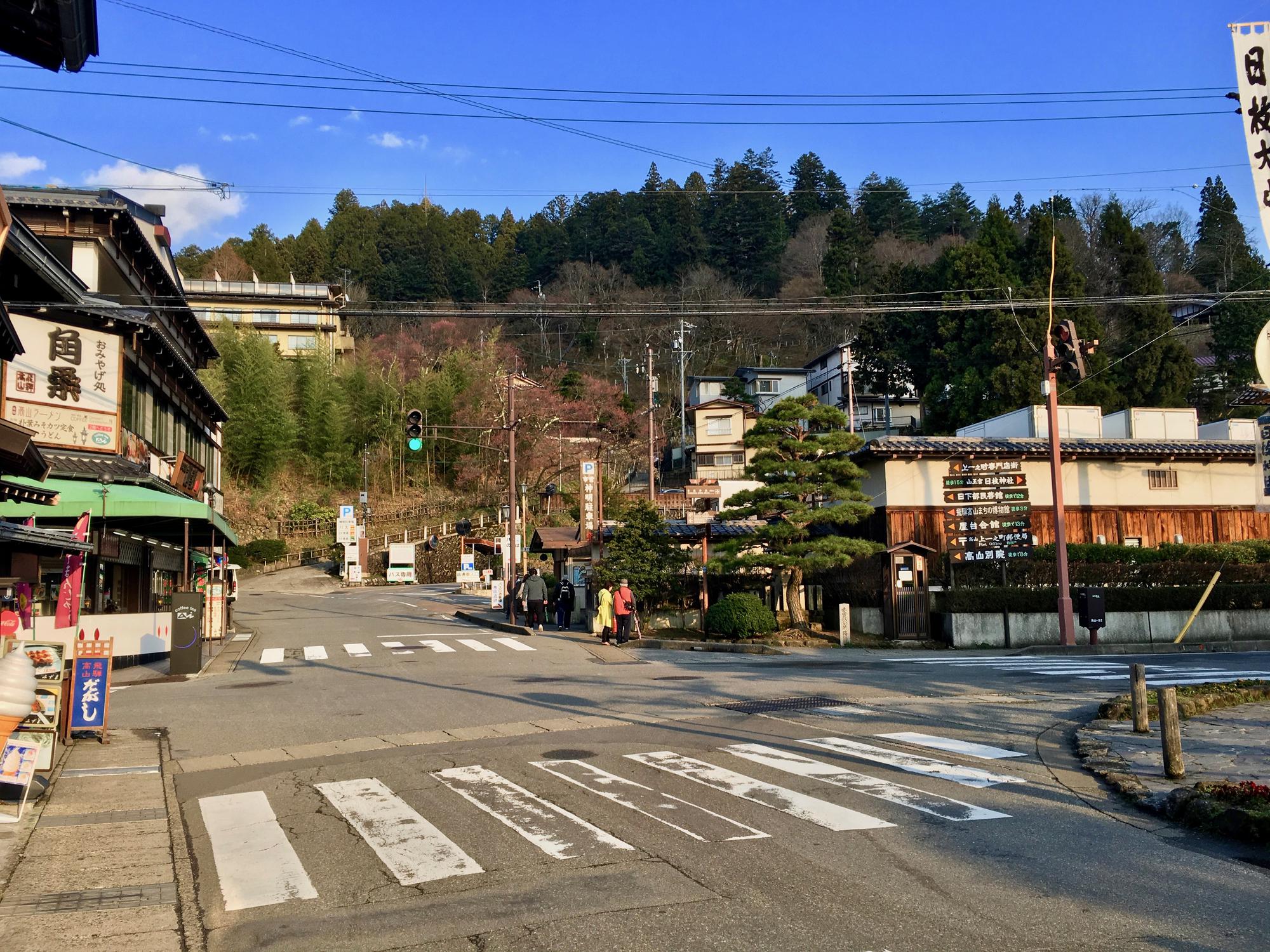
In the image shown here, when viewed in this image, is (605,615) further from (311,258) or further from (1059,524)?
(311,258)

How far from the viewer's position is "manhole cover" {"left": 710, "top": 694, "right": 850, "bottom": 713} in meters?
13.8

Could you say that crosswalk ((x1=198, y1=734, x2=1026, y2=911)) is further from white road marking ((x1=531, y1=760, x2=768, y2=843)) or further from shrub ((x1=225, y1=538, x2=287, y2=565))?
shrub ((x1=225, y1=538, x2=287, y2=565))

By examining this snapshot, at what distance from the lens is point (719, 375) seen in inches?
3044

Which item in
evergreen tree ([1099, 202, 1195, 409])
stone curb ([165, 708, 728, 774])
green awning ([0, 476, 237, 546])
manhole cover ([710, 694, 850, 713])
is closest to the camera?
stone curb ([165, 708, 728, 774])

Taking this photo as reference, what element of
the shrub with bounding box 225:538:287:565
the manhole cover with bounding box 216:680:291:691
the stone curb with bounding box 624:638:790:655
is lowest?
the stone curb with bounding box 624:638:790:655

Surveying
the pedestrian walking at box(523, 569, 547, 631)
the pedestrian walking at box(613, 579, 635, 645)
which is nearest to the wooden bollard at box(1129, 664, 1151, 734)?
the pedestrian walking at box(613, 579, 635, 645)

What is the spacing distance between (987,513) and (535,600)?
1328 centimetres

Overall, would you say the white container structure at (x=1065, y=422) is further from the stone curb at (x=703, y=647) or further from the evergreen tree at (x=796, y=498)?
the stone curb at (x=703, y=647)

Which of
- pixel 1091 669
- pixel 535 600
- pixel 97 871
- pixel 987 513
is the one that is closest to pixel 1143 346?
pixel 987 513

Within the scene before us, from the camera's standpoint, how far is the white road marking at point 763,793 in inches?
301

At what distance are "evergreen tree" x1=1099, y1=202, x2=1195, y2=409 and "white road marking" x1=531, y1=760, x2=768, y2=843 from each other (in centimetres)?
4219

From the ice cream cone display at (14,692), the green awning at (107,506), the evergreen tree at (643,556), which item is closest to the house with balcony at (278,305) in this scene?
the evergreen tree at (643,556)

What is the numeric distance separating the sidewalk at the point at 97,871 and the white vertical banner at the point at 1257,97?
10.1m

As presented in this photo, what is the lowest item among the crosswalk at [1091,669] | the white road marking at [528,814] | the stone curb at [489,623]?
the crosswalk at [1091,669]
